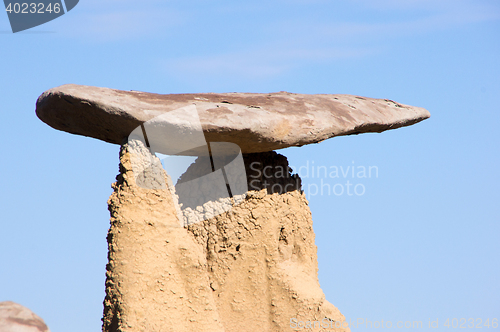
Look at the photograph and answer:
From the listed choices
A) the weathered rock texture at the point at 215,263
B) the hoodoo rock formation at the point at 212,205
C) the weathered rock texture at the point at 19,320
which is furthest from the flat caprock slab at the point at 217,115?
the weathered rock texture at the point at 19,320

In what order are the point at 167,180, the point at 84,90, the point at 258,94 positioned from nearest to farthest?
the point at 84,90
the point at 167,180
the point at 258,94

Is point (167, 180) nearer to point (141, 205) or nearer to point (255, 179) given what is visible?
point (141, 205)

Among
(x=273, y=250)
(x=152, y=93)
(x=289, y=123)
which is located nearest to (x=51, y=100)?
(x=152, y=93)

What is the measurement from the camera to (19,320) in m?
3.60

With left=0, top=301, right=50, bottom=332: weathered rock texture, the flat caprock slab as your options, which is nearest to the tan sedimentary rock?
the flat caprock slab

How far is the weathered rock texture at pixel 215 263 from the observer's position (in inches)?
196

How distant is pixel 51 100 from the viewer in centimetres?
498

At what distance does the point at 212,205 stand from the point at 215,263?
502 millimetres

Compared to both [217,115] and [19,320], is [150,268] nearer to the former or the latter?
[217,115]

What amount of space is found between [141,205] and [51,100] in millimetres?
1042

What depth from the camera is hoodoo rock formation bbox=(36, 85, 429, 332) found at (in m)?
4.94

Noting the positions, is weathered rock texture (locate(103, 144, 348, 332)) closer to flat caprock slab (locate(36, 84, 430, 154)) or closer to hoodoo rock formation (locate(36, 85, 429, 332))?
hoodoo rock formation (locate(36, 85, 429, 332))

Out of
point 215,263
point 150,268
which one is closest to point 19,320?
point 150,268

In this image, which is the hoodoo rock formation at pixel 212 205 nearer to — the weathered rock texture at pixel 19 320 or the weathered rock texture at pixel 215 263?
the weathered rock texture at pixel 215 263
